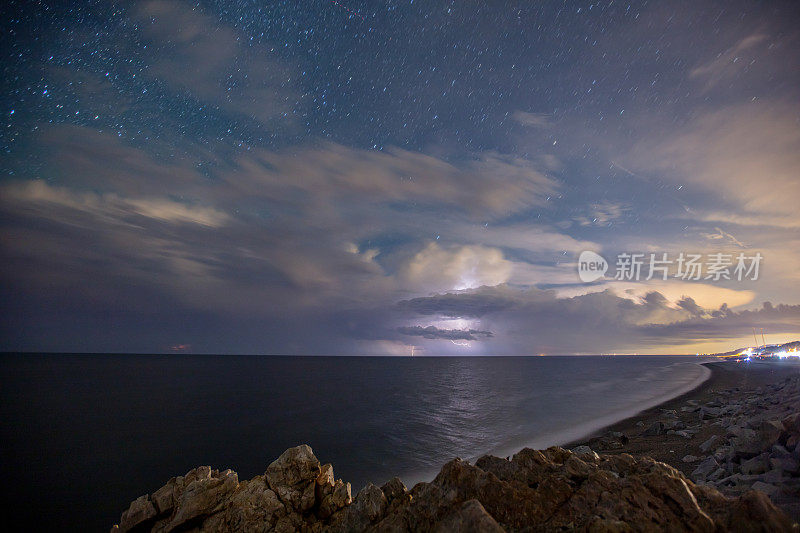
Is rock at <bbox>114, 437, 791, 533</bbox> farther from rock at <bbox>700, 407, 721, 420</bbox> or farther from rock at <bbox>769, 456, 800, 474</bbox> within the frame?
rock at <bbox>700, 407, 721, 420</bbox>

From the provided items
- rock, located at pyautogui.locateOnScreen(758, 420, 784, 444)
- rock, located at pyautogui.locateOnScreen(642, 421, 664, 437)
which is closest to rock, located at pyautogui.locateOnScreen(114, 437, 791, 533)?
A: rock, located at pyautogui.locateOnScreen(758, 420, 784, 444)

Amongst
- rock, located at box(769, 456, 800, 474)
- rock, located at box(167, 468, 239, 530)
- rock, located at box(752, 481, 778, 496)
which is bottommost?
rock, located at box(167, 468, 239, 530)

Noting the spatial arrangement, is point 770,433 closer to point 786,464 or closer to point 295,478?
point 786,464

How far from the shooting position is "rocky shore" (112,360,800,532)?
16.2ft

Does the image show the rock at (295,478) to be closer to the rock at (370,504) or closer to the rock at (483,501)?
the rock at (483,501)

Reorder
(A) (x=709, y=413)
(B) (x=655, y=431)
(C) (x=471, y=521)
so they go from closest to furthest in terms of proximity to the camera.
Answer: (C) (x=471, y=521) → (B) (x=655, y=431) → (A) (x=709, y=413)

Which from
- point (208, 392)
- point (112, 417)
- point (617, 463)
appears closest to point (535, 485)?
point (617, 463)

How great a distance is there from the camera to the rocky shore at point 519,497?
4.94m

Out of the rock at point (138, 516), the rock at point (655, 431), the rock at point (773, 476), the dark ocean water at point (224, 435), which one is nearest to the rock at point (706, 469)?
the rock at point (773, 476)

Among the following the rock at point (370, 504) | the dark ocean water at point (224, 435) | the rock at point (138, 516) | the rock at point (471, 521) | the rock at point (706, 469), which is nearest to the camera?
the rock at point (471, 521)

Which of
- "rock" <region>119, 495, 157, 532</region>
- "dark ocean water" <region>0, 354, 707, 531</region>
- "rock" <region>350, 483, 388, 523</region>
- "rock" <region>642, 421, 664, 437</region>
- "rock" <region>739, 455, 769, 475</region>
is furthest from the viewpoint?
"rock" <region>642, 421, 664, 437</region>

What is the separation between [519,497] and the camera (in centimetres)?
587

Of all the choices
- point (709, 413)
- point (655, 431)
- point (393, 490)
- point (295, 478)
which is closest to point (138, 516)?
point (295, 478)

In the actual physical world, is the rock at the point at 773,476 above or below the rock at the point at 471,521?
below
